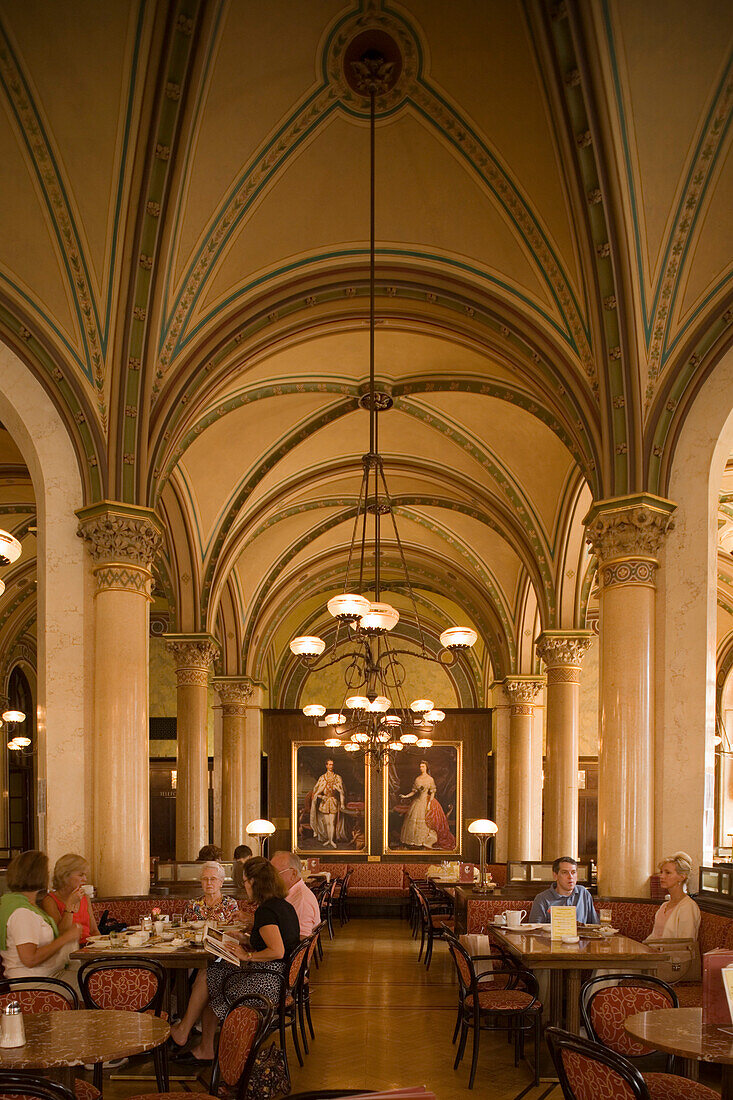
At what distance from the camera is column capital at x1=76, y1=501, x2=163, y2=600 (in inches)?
327

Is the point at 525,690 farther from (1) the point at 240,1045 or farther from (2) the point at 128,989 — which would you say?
(1) the point at 240,1045

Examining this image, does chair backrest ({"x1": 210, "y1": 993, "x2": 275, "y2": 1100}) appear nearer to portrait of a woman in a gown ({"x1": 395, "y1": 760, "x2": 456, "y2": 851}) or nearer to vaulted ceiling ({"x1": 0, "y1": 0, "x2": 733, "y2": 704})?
vaulted ceiling ({"x1": 0, "y1": 0, "x2": 733, "y2": 704})

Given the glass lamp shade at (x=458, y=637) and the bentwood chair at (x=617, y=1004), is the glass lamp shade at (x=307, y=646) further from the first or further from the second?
the bentwood chair at (x=617, y=1004)

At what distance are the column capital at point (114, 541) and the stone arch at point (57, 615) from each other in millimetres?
161

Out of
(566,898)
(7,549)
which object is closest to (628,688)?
(566,898)

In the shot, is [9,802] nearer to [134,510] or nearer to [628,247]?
[134,510]

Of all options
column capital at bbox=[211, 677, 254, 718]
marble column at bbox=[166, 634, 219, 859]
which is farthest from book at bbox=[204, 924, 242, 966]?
column capital at bbox=[211, 677, 254, 718]

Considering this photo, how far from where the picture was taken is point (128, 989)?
4.74m

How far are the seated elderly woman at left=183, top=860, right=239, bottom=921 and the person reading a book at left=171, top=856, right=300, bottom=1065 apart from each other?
65cm

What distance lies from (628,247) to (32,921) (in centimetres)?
628

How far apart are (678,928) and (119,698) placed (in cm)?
466

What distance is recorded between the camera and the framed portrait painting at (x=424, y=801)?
858 inches

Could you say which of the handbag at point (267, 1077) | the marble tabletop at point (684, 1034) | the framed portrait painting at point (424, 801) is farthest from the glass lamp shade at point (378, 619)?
the framed portrait painting at point (424, 801)

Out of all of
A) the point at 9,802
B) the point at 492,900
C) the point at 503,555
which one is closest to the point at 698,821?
the point at 492,900
